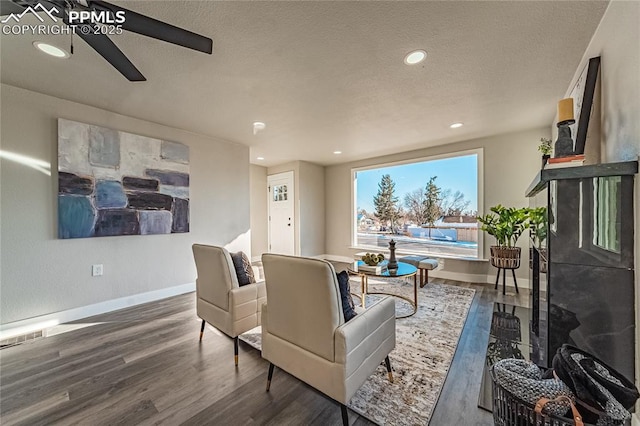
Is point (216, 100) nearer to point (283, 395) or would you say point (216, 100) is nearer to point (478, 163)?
point (283, 395)

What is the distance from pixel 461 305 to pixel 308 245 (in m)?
3.58

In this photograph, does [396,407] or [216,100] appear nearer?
[396,407]

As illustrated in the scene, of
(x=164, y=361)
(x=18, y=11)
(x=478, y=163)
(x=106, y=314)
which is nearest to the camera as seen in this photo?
(x=18, y=11)

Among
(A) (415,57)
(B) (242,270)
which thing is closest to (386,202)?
(A) (415,57)

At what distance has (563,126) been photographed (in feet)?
5.48

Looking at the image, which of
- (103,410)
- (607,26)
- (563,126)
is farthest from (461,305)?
(103,410)

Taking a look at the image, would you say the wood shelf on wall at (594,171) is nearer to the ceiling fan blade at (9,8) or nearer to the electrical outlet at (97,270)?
the ceiling fan blade at (9,8)

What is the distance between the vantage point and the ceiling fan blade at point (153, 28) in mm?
1309

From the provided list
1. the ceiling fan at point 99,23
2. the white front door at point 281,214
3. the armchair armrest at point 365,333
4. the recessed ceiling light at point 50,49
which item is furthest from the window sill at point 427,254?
the recessed ceiling light at point 50,49

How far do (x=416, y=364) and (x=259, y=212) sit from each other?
5225mm

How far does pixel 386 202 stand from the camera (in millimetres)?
5543

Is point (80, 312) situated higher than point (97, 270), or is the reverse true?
point (97, 270)

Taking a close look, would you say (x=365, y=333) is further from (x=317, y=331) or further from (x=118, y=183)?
(x=118, y=183)

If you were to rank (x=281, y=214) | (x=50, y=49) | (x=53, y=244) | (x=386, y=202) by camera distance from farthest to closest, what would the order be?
(x=281, y=214), (x=386, y=202), (x=53, y=244), (x=50, y=49)
